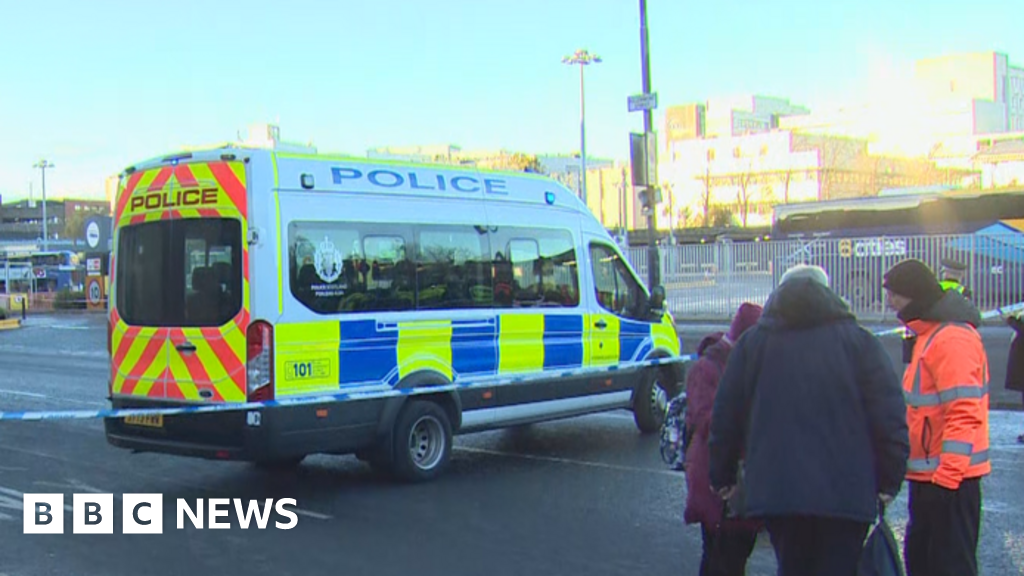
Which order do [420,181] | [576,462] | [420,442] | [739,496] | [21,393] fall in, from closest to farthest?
[739,496]
[420,442]
[420,181]
[576,462]
[21,393]

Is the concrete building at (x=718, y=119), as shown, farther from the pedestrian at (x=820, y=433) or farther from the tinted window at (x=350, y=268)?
the pedestrian at (x=820, y=433)

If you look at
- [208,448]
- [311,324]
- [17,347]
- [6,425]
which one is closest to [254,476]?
[208,448]

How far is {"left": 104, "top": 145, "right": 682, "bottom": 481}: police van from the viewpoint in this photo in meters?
7.39

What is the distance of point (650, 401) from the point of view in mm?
10352

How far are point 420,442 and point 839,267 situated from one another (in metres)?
21.3

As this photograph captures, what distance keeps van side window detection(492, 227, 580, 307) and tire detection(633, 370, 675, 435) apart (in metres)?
1.25

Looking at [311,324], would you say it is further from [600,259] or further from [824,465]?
[824,465]

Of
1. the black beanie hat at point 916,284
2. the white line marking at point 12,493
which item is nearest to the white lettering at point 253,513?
the white line marking at point 12,493

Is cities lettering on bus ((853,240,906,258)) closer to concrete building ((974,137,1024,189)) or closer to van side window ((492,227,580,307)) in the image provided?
van side window ((492,227,580,307))

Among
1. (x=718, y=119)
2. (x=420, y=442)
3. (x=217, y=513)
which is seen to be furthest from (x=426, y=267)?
(x=718, y=119)

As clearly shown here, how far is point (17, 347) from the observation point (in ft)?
83.9

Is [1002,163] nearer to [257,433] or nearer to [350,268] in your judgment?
[350,268]

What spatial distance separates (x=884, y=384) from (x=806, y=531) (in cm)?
57

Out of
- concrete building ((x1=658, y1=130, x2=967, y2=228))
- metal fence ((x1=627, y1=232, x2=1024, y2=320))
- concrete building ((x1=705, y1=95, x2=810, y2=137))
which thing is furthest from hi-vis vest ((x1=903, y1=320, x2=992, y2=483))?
concrete building ((x1=705, y1=95, x2=810, y2=137))
